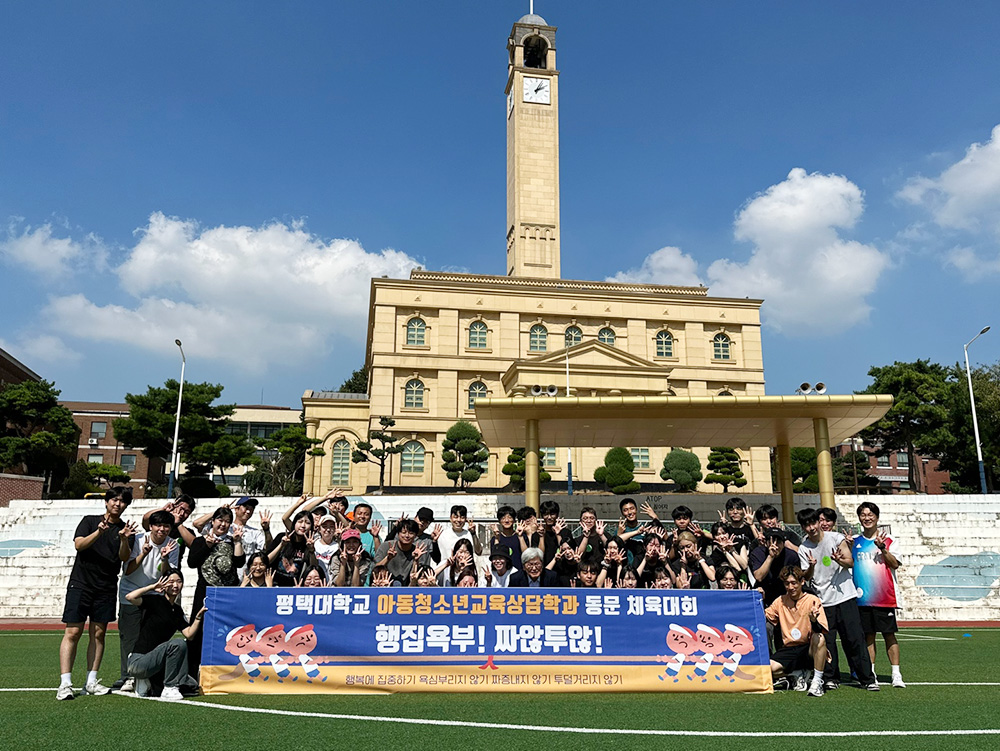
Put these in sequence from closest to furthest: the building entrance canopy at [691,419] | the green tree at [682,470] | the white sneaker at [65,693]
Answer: the white sneaker at [65,693], the building entrance canopy at [691,419], the green tree at [682,470]

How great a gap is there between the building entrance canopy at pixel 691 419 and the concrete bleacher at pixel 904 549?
7.41ft

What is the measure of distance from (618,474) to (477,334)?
16068 millimetres

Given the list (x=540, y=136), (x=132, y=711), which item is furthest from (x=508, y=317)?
(x=132, y=711)

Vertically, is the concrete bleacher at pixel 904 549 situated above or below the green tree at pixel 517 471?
below

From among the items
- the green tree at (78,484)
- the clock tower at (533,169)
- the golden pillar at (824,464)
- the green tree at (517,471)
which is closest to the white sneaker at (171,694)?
the golden pillar at (824,464)

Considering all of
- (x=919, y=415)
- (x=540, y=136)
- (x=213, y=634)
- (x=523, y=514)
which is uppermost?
(x=540, y=136)

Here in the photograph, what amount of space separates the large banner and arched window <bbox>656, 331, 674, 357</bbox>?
4088 cm

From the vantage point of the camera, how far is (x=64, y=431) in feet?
137

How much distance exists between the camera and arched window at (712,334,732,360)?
47.5 meters

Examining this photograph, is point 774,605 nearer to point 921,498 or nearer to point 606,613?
point 606,613

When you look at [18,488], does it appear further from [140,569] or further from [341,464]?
[140,569]

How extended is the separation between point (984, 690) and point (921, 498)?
1603 cm

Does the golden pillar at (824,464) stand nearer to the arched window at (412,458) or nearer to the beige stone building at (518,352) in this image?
the beige stone building at (518,352)

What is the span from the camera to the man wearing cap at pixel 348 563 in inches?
309
